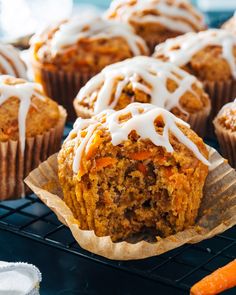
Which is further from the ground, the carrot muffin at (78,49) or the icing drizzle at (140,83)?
the icing drizzle at (140,83)

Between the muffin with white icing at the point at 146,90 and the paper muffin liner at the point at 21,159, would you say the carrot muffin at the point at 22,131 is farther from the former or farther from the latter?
the muffin with white icing at the point at 146,90

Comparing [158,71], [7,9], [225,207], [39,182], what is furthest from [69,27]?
[7,9]

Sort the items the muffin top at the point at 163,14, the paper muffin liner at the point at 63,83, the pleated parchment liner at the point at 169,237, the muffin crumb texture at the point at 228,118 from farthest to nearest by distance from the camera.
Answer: the muffin top at the point at 163,14, the paper muffin liner at the point at 63,83, the muffin crumb texture at the point at 228,118, the pleated parchment liner at the point at 169,237

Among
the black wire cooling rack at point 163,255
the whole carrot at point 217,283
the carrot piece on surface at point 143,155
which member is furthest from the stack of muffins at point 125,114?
the whole carrot at point 217,283

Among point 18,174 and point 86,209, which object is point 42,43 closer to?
point 18,174

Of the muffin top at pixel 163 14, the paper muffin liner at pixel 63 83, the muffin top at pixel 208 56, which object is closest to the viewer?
the muffin top at pixel 208 56

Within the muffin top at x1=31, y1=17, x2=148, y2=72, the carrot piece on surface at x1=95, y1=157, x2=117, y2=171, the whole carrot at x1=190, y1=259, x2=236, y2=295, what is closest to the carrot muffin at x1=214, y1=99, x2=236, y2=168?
the carrot piece on surface at x1=95, y1=157, x2=117, y2=171

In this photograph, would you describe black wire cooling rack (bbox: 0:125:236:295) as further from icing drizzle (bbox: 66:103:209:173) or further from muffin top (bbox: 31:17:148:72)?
muffin top (bbox: 31:17:148:72)
